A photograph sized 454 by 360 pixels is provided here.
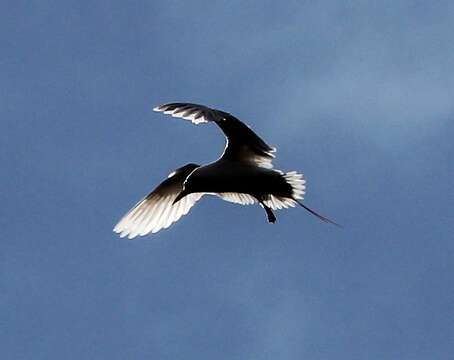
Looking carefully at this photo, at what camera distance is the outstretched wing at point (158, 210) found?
19.5 metres

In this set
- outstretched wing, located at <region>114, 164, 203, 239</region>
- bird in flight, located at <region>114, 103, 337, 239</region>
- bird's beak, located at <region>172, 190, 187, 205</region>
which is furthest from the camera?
outstretched wing, located at <region>114, 164, 203, 239</region>

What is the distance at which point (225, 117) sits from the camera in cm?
1647

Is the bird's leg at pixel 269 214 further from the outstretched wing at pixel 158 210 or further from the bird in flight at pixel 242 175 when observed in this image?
the outstretched wing at pixel 158 210

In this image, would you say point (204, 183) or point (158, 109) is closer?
point (158, 109)

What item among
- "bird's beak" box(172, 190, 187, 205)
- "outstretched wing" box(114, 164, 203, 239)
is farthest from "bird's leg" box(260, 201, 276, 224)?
"outstretched wing" box(114, 164, 203, 239)

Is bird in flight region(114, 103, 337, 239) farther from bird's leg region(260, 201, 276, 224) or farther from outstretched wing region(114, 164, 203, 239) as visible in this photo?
outstretched wing region(114, 164, 203, 239)

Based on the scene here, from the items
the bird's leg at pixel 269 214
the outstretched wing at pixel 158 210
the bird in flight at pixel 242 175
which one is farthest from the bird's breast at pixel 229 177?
the outstretched wing at pixel 158 210

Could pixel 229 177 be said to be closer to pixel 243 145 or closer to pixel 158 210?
pixel 243 145

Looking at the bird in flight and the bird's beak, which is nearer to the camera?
the bird in flight

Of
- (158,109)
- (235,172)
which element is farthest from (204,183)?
(158,109)

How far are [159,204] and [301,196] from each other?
2.82m

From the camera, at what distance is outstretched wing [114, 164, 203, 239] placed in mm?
19453

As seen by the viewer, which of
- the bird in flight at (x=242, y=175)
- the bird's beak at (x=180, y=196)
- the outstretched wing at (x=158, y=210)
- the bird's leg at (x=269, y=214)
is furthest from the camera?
the outstretched wing at (x=158, y=210)

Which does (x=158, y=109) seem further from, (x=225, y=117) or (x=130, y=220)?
(x=130, y=220)
